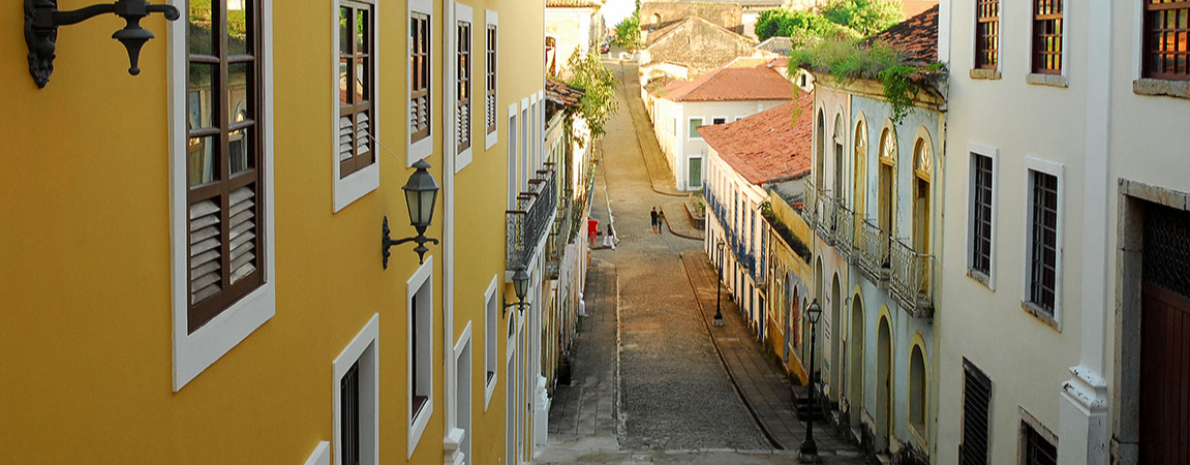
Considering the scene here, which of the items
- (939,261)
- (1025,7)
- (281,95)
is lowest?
(939,261)

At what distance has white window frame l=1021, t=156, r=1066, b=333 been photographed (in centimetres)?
1163

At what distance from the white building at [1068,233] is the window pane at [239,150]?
6.80 meters

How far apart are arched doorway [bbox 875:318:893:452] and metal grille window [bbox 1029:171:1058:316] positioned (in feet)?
20.1

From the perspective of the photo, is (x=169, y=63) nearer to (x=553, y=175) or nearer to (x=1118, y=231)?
(x=1118, y=231)

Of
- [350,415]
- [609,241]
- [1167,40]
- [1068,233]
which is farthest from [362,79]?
[609,241]

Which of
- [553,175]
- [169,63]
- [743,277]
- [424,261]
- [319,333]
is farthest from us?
[743,277]

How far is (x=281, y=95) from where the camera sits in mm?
5406

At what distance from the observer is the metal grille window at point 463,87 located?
36.2 feet

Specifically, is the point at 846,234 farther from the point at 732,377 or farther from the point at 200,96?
the point at 200,96

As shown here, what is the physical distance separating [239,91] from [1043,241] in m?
9.61

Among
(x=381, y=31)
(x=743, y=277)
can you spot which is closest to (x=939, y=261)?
(x=381, y=31)

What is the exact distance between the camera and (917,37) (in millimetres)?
18781

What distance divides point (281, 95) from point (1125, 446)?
788 centimetres

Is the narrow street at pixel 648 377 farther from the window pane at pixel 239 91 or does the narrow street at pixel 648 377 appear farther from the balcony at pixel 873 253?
the window pane at pixel 239 91
